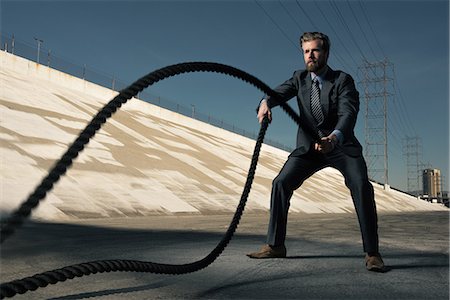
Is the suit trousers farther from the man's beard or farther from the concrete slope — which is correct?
the concrete slope

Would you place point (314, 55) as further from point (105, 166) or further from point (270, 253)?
point (105, 166)

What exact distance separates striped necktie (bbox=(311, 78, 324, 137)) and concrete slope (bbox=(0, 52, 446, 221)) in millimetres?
3727


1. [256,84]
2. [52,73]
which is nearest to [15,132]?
[256,84]

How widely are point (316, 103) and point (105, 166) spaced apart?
901 centimetres

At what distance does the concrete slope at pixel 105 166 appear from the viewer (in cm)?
900

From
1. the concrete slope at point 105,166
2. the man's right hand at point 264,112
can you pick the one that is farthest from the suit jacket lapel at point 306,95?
the concrete slope at point 105,166

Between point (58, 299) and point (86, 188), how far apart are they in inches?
307

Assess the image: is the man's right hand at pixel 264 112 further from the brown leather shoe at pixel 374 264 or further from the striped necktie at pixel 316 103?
the brown leather shoe at pixel 374 264

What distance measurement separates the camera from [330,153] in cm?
377

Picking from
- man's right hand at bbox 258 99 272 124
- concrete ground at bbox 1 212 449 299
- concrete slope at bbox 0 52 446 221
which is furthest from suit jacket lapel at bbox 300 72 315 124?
concrete slope at bbox 0 52 446 221

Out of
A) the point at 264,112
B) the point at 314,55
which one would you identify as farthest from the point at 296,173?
the point at 314,55

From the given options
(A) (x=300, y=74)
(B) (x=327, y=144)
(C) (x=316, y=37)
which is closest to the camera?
(B) (x=327, y=144)

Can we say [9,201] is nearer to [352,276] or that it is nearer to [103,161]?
[103,161]

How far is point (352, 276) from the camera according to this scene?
3057 millimetres
